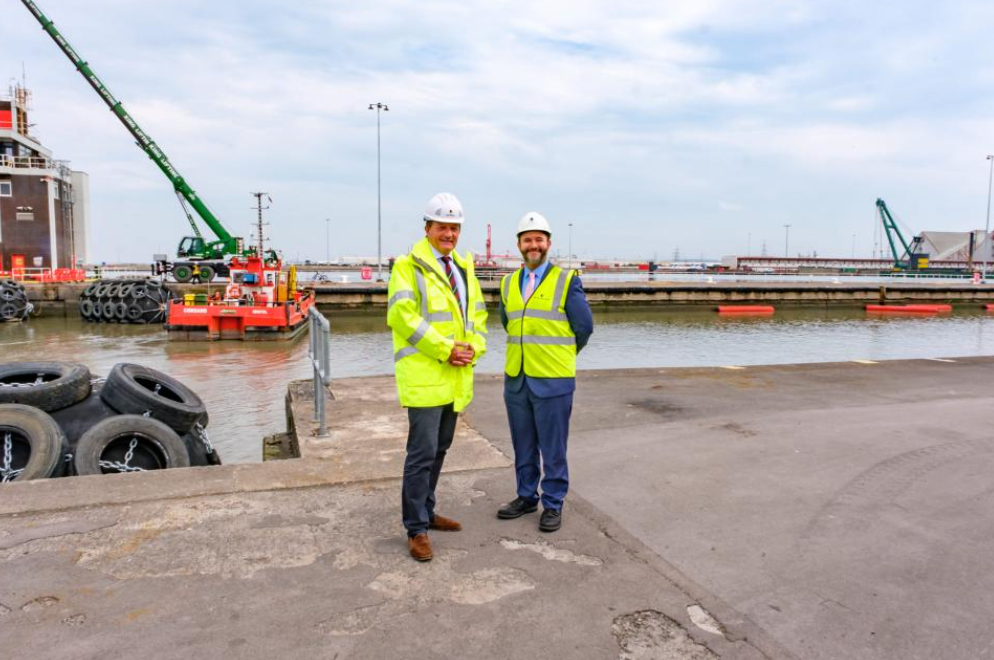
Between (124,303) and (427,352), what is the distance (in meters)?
30.0

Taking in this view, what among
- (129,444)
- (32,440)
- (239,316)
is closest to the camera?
(32,440)

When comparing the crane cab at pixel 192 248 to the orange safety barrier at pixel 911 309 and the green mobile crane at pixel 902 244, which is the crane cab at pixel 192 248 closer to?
the orange safety barrier at pixel 911 309

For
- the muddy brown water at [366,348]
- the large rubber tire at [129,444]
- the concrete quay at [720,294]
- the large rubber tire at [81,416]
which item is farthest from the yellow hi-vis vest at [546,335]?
the concrete quay at [720,294]

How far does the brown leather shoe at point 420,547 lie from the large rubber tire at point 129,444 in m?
2.95

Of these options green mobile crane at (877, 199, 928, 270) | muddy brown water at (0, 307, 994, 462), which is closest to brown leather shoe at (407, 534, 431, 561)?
muddy brown water at (0, 307, 994, 462)

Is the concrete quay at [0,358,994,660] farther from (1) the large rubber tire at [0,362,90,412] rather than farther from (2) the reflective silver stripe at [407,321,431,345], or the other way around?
(1) the large rubber tire at [0,362,90,412]

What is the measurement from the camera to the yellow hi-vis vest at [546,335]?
3.73 m

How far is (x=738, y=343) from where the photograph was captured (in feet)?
80.6

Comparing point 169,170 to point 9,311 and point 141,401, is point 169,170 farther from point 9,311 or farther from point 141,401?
point 141,401

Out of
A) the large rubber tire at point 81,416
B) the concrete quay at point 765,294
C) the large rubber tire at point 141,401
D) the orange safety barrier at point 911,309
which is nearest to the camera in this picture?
the large rubber tire at point 81,416

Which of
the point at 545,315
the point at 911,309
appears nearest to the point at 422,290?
the point at 545,315

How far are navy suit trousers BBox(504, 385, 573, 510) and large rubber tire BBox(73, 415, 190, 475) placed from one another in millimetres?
3059

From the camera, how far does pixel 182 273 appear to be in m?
35.4

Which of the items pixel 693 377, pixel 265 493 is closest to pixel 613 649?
pixel 265 493
